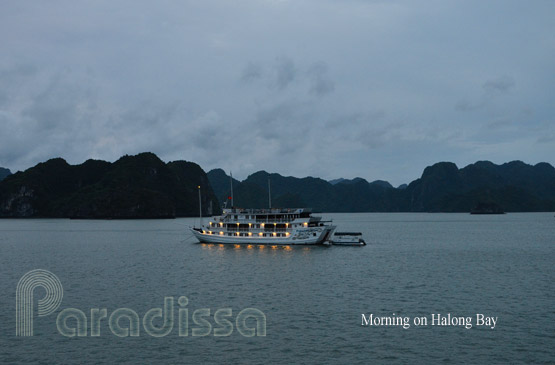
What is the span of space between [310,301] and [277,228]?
54.8 m

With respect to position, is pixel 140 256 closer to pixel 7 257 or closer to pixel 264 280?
pixel 7 257

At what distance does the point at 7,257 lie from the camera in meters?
82.2

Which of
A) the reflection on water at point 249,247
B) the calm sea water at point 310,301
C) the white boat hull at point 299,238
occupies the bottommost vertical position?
the calm sea water at point 310,301

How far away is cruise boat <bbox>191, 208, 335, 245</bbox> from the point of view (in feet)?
319

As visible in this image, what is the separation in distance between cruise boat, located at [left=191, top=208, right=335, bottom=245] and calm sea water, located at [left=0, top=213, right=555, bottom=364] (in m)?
10.5

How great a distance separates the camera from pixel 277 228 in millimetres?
98500

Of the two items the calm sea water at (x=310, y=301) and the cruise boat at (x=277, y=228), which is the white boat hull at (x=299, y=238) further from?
the calm sea water at (x=310, y=301)

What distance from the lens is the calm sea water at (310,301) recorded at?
28359 millimetres

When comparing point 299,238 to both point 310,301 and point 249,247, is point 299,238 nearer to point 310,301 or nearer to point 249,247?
point 249,247

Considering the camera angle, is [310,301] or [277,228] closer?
[310,301]

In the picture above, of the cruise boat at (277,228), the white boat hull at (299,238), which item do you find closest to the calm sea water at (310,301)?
the white boat hull at (299,238)

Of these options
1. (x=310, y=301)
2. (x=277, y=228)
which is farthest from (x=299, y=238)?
(x=310, y=301)

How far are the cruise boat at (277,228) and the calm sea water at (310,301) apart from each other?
10500 mm

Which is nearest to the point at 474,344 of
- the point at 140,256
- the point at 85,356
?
the point at 85,356
